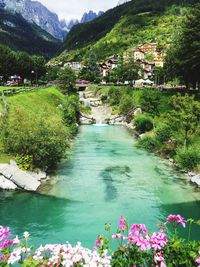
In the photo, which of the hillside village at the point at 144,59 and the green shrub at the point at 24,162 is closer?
the green shrub at the point at 24,162

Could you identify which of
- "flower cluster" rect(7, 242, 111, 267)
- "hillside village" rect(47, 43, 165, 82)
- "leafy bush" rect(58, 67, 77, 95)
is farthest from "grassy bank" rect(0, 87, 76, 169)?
"hillside village" rect(47, 43, 165, 82)

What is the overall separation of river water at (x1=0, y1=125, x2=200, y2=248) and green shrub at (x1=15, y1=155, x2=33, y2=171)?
2.90 metres

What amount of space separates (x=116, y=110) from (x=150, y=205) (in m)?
54.2

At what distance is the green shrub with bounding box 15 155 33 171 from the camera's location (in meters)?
22.9

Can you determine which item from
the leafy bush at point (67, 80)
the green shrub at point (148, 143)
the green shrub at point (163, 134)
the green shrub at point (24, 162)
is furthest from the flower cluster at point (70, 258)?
the leafy bush at point (67, 80)

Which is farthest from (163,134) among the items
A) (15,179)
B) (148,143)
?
(15,179)

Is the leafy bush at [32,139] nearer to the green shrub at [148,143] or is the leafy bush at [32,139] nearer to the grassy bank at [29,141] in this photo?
the grassy bank at [29,141]

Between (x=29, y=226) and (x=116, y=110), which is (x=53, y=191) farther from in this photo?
(x=116, y=110)

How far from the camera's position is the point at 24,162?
23.1 m

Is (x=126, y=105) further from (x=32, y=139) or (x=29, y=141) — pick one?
(x=29, y=141)

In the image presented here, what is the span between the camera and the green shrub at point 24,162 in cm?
2286

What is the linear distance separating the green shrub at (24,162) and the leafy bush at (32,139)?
0.50 meters

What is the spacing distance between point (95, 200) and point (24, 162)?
29.6 ft

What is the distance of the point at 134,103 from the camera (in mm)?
66125
